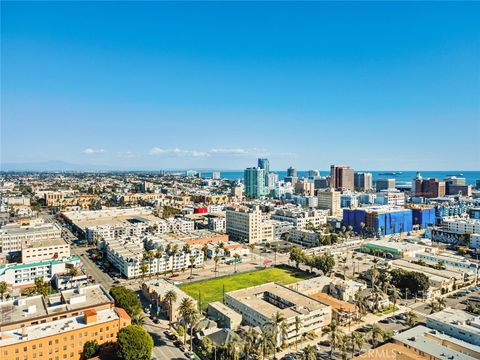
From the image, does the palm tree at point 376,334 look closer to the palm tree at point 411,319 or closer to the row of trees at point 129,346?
the palm tree at point 411,319

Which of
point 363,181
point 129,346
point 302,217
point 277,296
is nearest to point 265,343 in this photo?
point 129,346

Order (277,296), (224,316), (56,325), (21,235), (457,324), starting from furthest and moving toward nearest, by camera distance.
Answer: (21,235), (277,296), (224,316), (457,324), (56,325)

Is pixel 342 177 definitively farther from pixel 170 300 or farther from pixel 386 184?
pixel 170 300

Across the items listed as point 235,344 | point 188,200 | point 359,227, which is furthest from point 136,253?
point 188,200

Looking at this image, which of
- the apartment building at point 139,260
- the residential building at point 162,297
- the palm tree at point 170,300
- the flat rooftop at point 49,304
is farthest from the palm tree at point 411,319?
the apartment building at point 139,260

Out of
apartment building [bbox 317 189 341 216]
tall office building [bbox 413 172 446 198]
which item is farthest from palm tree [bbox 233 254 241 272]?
tall office building [bbox 413 172 446 198]
